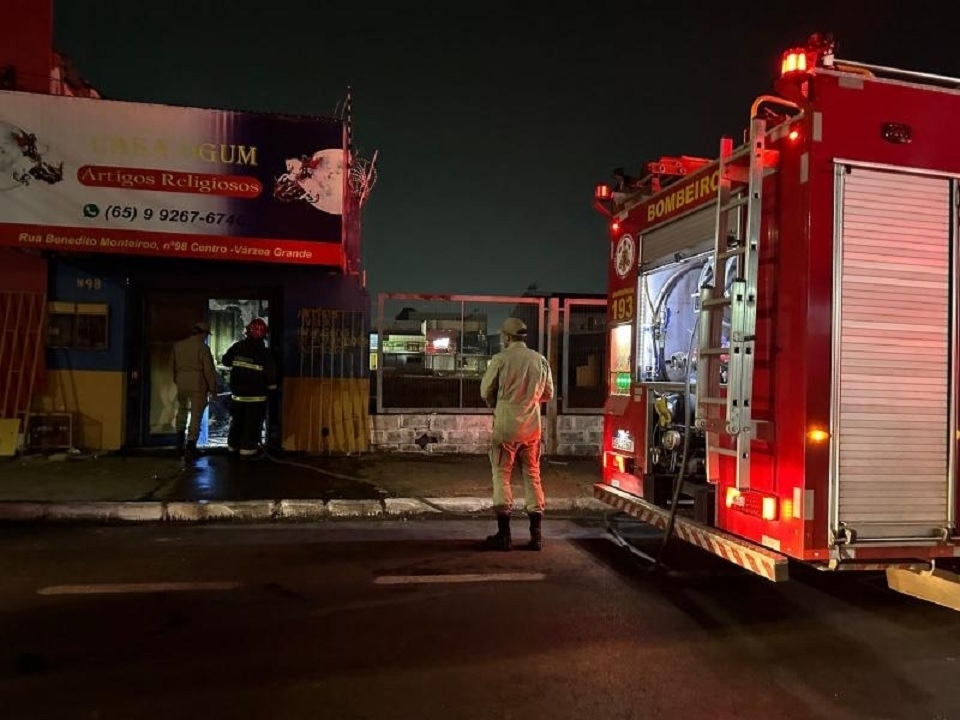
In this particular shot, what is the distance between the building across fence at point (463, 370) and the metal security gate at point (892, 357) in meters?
6.47

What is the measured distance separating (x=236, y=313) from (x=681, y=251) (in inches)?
340

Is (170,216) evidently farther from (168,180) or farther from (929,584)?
(929,584)

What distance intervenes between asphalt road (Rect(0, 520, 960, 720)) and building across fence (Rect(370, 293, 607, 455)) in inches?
180

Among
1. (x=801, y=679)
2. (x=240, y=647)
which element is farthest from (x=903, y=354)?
(x=240, y=647)

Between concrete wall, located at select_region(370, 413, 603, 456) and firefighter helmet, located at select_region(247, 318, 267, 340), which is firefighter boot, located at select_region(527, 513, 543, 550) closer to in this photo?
concrete wall, located at select_region(370, 413, 603, 456)

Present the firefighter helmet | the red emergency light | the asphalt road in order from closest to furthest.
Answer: the asphalt road
the red emergency light
the firefighter helmet

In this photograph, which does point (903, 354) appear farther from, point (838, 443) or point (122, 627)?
point (122, 627)

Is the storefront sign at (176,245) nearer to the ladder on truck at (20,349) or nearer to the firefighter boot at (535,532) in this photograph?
the ladder on truck at (20,349)

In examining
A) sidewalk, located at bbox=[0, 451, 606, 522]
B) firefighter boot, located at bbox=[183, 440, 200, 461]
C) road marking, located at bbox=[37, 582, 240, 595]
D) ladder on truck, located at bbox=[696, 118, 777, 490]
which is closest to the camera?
ladder on truck, located at bbox=[696, 118, 777, 490]

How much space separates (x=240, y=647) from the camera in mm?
4230

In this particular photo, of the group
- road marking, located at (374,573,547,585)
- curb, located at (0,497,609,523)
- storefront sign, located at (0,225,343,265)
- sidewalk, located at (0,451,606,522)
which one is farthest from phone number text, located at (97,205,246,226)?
road marking, located at (374,573,547,585)

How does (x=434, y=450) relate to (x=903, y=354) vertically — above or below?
below

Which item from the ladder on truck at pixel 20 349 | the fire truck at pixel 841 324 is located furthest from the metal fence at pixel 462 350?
the fire truck at pixel 841 324

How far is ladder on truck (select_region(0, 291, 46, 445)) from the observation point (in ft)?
32.7
